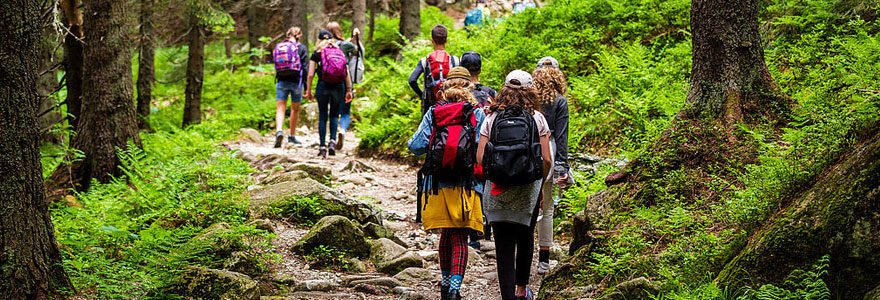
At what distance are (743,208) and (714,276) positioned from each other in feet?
2.08

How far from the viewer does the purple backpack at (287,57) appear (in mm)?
12188

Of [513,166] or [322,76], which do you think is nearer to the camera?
[513,166]

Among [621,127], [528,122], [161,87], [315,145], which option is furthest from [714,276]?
[161,87]

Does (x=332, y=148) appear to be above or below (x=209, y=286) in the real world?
below

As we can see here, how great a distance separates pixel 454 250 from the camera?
18.5 ft

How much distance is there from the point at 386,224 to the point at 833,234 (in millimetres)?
5951

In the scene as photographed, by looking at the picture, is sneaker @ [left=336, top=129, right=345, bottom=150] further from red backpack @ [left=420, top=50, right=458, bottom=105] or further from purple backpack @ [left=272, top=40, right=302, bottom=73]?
red backpack @ [left=420, top=50, right=458, bottom=105]

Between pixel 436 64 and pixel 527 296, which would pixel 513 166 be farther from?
pixel 436 64

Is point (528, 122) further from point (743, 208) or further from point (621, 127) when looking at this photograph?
point (621, 127)

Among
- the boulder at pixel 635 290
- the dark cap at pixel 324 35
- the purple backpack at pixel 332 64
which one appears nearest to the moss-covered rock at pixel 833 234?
the boulder at pixel 635 290

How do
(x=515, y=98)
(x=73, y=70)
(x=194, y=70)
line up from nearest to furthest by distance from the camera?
(x=515, y=98)
(x=73, y=70)
(x=194, y=70)

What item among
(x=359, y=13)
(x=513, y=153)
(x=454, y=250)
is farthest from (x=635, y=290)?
(x=359, y=13)

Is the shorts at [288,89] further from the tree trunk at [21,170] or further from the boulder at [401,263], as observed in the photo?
the tree trunk at [21,170]

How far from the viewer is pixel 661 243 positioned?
17.4 feet
